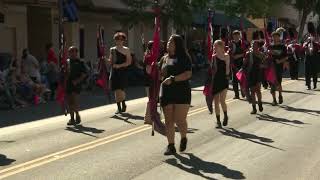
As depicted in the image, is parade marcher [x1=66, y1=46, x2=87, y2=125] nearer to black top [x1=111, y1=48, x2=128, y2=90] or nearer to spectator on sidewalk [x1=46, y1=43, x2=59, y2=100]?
black top [x1=111, y1=48, x2=128, y2=90]

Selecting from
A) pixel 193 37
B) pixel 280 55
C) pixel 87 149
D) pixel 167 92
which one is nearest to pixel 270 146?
pixel 167 92

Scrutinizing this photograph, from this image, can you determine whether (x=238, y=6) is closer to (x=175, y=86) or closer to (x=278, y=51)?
(x=278, y=51)

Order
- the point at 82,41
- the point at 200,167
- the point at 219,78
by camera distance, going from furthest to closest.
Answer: the point at 82,41 → the point at 219,78 → the point at 200,167

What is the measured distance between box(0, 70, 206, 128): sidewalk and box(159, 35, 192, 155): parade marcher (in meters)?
5.49

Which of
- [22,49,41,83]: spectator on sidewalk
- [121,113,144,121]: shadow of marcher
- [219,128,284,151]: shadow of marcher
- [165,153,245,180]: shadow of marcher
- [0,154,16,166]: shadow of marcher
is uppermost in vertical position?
[22,49,41,83]: spectator on sidewalk

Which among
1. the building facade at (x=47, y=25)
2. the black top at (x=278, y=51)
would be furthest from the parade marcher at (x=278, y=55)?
the building facade at (x=47, y=25)

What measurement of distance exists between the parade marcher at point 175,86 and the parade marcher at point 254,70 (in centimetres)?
536

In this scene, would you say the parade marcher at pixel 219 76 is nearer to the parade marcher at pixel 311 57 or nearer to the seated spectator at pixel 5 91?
the seated spectator at pixel 5 91

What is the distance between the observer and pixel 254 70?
14758 millimetres

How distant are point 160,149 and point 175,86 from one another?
3.79ft

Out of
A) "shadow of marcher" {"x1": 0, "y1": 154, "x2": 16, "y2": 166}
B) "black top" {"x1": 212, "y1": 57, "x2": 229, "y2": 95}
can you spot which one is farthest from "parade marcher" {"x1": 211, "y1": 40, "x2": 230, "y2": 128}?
"shadow of marcher" {"x1": 0, "y1": 154, "x2": 16, "y2": 166}

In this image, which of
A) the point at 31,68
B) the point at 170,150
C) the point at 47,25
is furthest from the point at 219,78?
the point at 47,25

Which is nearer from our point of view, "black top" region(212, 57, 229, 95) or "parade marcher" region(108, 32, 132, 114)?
"black top" region(212, 57, 229, 95)

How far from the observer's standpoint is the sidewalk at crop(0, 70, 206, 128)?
49.2 feet
